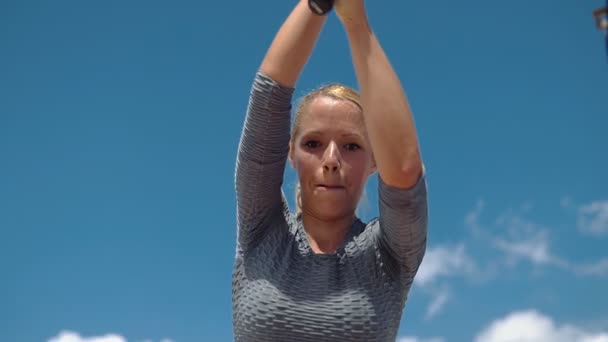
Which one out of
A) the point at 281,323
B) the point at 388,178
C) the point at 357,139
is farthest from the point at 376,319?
the point at 357,139

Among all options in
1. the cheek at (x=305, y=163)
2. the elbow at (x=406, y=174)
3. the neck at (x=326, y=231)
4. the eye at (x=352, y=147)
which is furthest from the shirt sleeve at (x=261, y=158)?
the elbow at (x=406, y=174)

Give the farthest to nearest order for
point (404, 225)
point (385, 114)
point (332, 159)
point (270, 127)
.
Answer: point (332, 159) → point (270, 127) → point (404, 225) → point (385, 114)

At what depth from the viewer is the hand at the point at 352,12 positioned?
11.2 ft

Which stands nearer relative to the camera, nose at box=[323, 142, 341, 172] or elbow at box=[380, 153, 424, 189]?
elbow at box=[380, 153, 424, 189]

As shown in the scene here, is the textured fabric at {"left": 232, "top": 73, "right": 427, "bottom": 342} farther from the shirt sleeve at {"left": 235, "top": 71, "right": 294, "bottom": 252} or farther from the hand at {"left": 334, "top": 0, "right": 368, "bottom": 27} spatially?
the hand at {"left": 334, "top": 0, "right": 368, "bottom": 27}

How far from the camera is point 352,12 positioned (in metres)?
3.40

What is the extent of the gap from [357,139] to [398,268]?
762 millimetres

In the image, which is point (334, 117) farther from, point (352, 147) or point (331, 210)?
point (331, 210)

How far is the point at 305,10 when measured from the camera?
11.9ft

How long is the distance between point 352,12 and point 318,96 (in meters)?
0.89

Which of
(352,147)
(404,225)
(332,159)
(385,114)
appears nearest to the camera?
(385,114)

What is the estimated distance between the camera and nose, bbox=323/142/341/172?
3941 millimetres

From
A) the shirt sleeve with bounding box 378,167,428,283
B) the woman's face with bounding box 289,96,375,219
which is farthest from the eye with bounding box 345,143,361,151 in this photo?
the shirt sleeve with bounding box 378,167,428,283

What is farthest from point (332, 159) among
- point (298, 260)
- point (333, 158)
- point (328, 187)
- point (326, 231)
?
point (298, 260)
